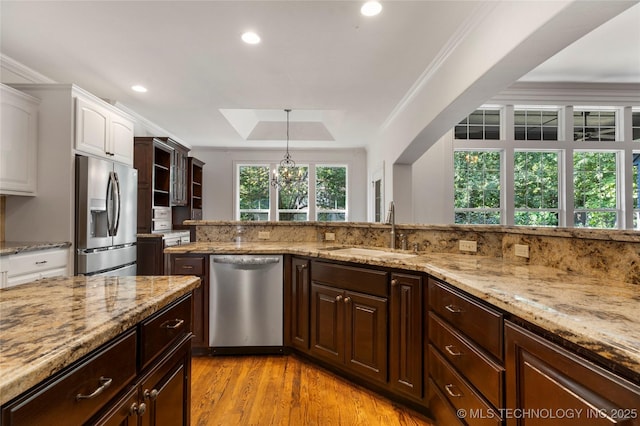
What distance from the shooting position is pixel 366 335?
6.68 ft

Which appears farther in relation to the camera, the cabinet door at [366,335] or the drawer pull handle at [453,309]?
the cabinet door at [366,335]

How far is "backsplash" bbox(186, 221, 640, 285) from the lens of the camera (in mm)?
1341

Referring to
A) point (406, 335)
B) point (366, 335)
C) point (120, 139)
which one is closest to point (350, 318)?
point (366, 335)

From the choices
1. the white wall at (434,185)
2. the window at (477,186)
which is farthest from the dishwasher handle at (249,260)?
the window at (477,186)

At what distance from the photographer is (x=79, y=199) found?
296 cm

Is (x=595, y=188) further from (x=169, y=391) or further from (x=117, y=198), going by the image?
(x=117, y=198)

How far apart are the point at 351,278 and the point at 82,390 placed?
63.8 inches

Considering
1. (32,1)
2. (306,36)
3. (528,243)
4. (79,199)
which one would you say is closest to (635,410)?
(528,243)

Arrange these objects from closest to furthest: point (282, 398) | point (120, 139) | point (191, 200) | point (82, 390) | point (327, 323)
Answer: point (82, 390) < point (282, 398) < point (327, 323) < point (120, 139) < point (191, 200)

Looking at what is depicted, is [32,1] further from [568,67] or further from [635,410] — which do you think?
[568,67]

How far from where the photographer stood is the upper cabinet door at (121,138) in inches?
139

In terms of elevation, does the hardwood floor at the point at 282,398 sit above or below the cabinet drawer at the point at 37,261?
below

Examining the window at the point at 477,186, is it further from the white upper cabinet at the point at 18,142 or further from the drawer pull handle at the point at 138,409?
the white upper cabinet at the point at 18,142

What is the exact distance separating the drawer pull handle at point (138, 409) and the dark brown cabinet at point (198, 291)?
5.64 feet
